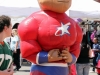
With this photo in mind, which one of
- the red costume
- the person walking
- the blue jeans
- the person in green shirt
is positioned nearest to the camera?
the person in green shirt

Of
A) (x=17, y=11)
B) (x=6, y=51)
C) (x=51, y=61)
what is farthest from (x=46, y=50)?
(x=17, y=11)

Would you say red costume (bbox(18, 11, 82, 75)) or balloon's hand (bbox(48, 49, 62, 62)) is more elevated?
red costume (bbox(18, 11, 82, 75))

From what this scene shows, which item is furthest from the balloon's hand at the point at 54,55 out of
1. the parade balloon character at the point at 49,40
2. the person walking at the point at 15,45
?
the person walking at the point at 15,45

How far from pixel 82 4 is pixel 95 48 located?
5.08ft

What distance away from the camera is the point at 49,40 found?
4.35 m

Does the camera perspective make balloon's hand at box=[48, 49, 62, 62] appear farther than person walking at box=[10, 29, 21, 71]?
No

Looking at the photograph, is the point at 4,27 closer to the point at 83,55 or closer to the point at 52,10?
the point at 52,10

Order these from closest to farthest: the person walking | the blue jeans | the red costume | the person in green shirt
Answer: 1. the person in green shirt
2. the red costume
3. the blue jeans
4. the person walking

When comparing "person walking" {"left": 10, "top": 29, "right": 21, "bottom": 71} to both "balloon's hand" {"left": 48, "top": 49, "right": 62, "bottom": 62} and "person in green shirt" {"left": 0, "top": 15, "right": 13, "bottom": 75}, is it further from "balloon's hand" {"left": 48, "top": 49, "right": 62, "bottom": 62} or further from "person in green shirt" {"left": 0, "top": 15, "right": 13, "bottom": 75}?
"balloon's hand" {"left": 48, "top": 49, "right": 62, "bottom": 62}


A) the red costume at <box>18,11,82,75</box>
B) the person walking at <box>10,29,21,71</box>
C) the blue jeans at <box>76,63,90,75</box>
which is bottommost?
the blue jeans at <box>76,63,90,75</box>

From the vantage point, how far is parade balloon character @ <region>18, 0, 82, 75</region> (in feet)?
14.3

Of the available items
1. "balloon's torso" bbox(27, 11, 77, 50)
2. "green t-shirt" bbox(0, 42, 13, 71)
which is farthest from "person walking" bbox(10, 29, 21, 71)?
"green t-shirt" bbox(0, 42, 13, 71)

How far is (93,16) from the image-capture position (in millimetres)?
9703

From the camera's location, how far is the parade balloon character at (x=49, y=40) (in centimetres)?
434
